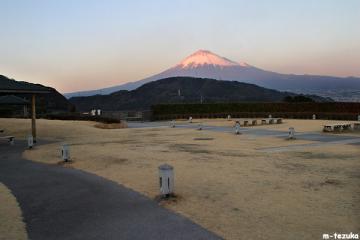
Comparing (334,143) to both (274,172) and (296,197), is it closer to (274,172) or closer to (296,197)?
(274,172)

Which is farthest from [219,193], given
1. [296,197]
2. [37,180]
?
[37,180]

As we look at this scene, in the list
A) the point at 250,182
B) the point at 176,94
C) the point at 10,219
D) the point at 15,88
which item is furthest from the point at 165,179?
the point at 176,94

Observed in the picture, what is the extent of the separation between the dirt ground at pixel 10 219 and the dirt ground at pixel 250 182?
9.33 ft

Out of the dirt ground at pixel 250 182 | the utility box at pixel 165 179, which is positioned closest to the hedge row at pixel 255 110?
the dirt ground at pixel 250 182

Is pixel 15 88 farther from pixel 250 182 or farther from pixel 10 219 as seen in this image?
pixel 250 182

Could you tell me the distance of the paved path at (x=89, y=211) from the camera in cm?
645

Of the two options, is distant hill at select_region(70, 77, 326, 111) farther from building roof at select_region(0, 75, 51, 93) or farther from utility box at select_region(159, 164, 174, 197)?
utility box at select_region(159, 164, 174, 197)

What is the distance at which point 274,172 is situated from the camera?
11.6 meters

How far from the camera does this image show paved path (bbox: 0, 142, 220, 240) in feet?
21.2

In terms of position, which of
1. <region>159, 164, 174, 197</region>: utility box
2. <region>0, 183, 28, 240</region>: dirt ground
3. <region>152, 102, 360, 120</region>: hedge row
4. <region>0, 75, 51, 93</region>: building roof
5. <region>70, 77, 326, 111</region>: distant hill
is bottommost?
<region>0, 183, 28, 240</region>: dirt ground

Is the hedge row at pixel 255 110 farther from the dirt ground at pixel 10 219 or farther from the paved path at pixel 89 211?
the dirt ground at pixel 10 219

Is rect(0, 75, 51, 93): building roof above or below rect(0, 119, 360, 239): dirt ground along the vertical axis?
above

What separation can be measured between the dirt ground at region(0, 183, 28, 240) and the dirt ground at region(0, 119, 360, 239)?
9.33 feet

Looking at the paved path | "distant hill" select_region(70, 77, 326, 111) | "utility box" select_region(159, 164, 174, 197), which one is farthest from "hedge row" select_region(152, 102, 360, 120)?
"distant hill" select_region(70, 77, 326, 111)
